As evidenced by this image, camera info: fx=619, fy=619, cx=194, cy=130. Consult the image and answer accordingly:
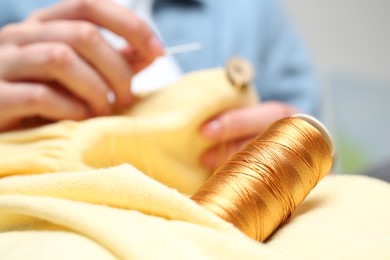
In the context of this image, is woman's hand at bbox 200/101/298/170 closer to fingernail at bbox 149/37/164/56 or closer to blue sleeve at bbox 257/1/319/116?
fingernail at bbox 149/37/164/56

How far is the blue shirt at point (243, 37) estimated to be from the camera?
2.75 ft

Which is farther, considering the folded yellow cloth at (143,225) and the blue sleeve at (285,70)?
the blue sleeve at (285,70)

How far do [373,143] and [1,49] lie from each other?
1.38 m

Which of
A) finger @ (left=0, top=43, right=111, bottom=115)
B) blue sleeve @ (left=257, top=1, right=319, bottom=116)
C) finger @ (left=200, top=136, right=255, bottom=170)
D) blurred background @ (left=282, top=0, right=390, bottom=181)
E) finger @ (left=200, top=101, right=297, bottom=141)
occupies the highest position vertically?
finger @ (left=0, top=43, right=111, bottom=115)

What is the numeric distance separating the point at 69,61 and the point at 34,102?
5cm

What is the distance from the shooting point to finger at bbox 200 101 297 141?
57 cm

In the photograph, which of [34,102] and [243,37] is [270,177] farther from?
[243,37]

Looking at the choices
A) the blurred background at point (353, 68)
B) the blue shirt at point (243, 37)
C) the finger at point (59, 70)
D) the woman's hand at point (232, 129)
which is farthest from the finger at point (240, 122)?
the blurred background at point (353, 68)

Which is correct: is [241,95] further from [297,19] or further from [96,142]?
[297,19]

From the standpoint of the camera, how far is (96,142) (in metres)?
0.51

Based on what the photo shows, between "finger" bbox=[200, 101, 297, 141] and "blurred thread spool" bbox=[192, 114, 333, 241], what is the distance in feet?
0.60

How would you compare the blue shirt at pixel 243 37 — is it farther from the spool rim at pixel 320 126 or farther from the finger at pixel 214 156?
the spool rim at pixel 320 126

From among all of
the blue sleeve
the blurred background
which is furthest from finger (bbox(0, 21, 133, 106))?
the blurred background

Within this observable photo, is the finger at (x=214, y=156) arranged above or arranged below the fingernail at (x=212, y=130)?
below
